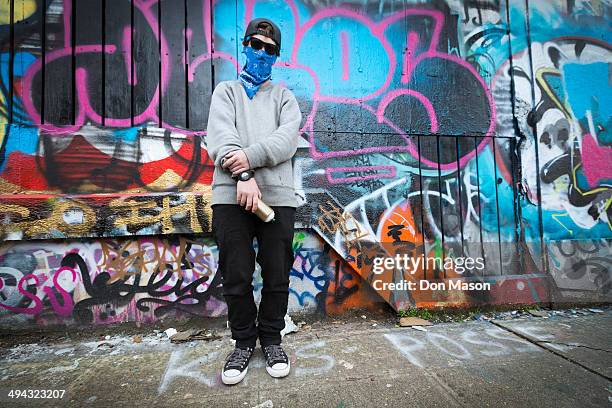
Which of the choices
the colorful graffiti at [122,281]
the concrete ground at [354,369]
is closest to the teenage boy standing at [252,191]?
the concrete ground at [354,369]

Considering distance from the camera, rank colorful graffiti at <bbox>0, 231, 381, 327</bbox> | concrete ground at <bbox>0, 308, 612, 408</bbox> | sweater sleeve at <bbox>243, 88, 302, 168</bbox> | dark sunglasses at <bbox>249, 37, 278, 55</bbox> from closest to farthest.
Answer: concrete ground at <bbox>0, 308, 612, 408</bbox> < sweater sleeve at <bbox>243, 88, 302, 168</bbox> < dark sunglasses at <bbox>249, 37, 278, 55</bbox> < colorful graffiti at <bbox>0, 231, 381, 327</bbox>

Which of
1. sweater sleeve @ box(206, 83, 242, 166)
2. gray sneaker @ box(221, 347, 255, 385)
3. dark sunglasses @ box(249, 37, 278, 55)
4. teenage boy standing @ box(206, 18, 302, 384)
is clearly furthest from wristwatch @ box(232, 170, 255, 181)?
gray sneaker @ box(221, 347, 255, 385)

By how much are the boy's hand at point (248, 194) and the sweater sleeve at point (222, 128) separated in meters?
0.20

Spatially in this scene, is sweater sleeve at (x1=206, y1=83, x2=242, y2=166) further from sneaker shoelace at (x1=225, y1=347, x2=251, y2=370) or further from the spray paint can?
sneaker shoelace at (x1=225, y1=347, x2=251, y2=370)

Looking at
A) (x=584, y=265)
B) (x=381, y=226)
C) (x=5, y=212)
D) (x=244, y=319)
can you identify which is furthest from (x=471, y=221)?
(x=5, y=212)

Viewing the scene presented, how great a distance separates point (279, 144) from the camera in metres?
1.77

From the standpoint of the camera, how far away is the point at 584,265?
3104mm

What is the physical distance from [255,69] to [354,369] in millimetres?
1918

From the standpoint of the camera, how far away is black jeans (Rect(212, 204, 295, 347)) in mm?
1776

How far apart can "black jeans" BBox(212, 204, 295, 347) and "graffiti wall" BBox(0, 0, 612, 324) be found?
886 mm

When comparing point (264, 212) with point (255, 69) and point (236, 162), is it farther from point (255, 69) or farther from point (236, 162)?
point (255, 69)

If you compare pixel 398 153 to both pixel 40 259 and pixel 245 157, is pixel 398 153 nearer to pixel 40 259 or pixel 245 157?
pixel 245 157

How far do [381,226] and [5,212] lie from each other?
10.1 feet

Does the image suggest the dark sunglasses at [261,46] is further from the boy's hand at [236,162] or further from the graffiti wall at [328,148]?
the graffiti wall at [328,148]
